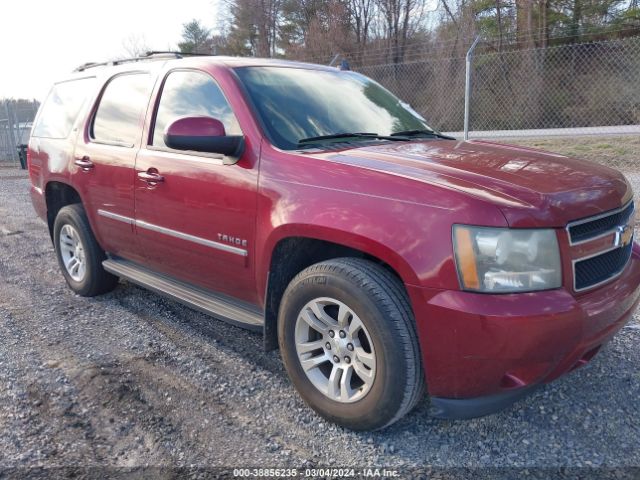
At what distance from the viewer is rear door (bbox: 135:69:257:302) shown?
118 inches

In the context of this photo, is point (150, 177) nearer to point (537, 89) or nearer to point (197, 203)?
point (197, 203)

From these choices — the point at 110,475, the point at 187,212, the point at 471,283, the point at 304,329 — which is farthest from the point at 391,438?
the point at 187,212

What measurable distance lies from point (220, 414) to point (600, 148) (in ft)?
37.3

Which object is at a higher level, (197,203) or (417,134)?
(417,134)

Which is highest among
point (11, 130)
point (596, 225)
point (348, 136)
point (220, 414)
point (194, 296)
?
point (11, 130)

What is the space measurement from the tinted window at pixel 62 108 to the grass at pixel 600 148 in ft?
25.3

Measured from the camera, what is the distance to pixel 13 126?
18203 millimetres

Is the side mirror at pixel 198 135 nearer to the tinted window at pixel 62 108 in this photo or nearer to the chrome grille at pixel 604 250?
the chrome grille at pixel 604 250

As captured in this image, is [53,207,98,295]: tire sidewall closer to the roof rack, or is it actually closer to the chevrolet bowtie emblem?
the roof rack

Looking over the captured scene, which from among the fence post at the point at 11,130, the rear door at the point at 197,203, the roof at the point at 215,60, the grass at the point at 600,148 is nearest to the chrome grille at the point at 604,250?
the rear door at the point at 197,203

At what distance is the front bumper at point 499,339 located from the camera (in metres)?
2.12

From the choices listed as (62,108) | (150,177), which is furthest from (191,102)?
(62,108)

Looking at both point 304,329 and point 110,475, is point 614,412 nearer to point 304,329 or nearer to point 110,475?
point 304,329

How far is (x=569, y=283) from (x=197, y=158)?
218cm
